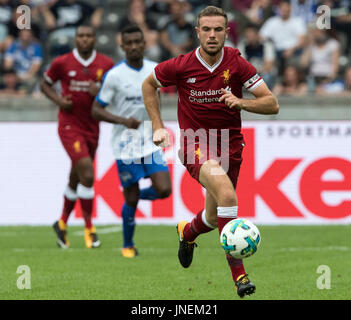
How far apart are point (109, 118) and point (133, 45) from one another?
898mm

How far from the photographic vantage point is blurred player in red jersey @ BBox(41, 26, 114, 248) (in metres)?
11.6

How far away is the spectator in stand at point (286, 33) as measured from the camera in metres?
16.7

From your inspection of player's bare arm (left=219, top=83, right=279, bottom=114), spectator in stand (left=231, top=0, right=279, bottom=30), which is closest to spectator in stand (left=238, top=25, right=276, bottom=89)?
spectator in stand (left=231, top=0, right=279, bottom=30)

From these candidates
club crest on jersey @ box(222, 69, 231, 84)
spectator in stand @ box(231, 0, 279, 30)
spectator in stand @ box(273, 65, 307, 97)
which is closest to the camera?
club crest on jersey @ box(222, 69, 231, 84)

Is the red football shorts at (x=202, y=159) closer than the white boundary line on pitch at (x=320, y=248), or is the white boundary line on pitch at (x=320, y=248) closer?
the red football shorts at (x=202, y=159)

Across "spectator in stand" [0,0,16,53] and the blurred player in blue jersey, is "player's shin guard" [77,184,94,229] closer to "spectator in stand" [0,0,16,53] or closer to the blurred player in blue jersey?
the blurred player in blue jersey

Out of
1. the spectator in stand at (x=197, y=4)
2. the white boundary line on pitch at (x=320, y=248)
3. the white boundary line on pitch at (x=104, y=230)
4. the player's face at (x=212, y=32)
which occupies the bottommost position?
the white boundary line on pitch at (x=104, y=230)

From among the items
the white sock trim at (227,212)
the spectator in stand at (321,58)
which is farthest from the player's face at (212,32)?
the spectator in stand at (321,58)

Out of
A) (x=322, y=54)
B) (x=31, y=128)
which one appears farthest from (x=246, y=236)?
(x=322, y=54)

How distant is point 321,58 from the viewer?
16.5 metres

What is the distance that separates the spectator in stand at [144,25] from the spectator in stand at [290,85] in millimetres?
2430

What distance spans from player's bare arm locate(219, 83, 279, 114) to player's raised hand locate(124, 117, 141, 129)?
8.70 ft

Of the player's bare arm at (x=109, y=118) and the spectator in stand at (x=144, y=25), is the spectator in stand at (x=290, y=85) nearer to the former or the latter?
the spectator in stand at (x=144, y=25)

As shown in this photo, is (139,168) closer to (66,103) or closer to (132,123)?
(132,123)
